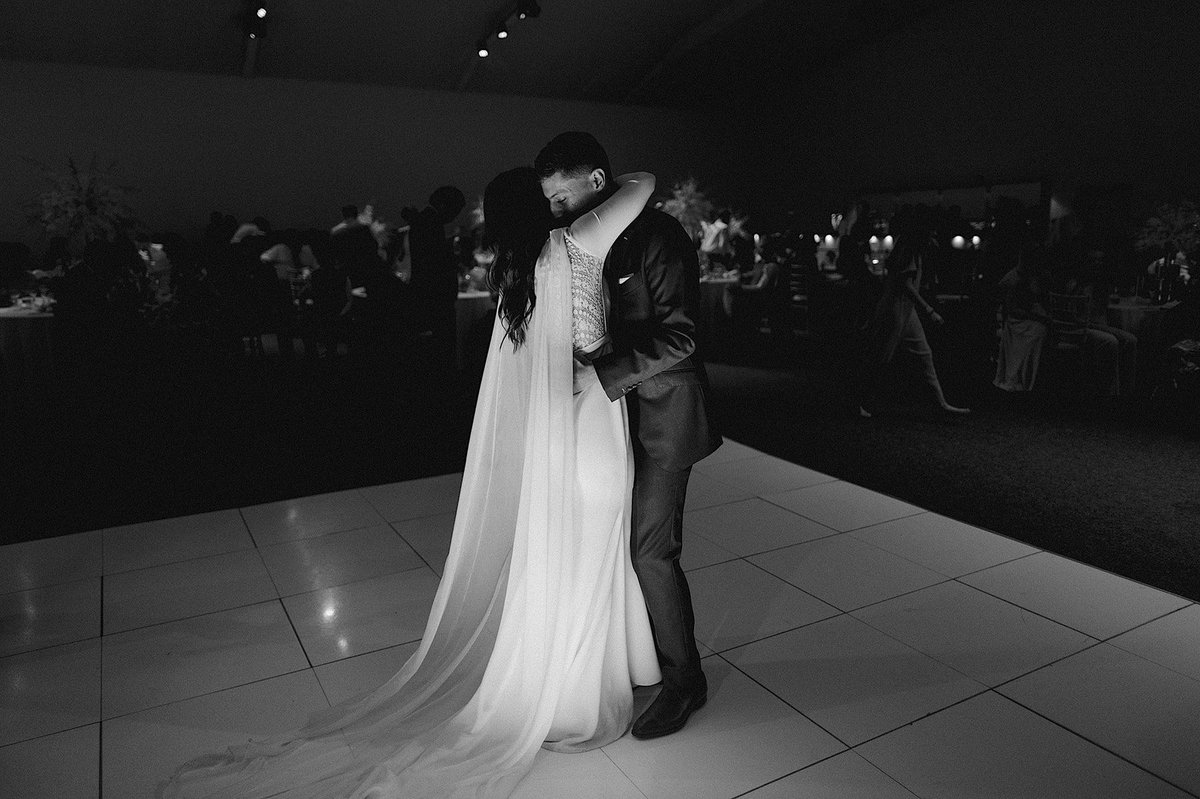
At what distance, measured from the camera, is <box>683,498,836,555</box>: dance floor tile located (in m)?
3.44

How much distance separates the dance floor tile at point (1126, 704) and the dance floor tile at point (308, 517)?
278 cm

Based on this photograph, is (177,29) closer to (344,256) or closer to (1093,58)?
(344,256)

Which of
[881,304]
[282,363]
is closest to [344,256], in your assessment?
[282,363]

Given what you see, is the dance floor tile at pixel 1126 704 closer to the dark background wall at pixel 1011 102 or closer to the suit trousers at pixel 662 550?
the suit trousers at pixel 662 550

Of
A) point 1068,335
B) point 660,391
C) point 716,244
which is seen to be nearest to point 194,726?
point 660,391

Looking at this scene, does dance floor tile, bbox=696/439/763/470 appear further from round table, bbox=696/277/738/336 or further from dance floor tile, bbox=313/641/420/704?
round table, bbox=696/277/738/336

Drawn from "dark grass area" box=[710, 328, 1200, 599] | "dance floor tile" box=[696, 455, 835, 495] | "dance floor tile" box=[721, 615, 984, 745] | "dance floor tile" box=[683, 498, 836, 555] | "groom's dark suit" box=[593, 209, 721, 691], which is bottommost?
"dance floor tile" box=[721, 615, 984, 745]

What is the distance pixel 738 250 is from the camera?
9.49m

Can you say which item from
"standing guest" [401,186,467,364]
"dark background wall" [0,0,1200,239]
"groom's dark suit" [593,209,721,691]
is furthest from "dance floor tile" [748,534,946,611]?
"dark background wall" [0,0,1200,239]

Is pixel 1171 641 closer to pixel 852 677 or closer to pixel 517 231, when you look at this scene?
pixel 852 677

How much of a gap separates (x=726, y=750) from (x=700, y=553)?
1.33 meters

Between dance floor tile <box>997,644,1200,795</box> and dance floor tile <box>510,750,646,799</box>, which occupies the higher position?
dance floor tile <box>997,644,1200,795</box>

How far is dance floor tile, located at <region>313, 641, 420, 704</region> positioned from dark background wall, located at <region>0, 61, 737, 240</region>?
10.4 metres

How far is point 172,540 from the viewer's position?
140 inches
